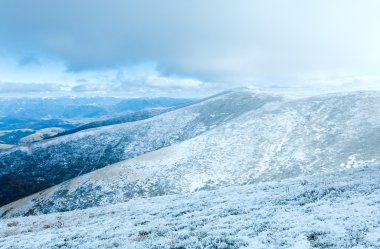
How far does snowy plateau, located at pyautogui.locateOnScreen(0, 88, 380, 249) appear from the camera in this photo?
16359mm

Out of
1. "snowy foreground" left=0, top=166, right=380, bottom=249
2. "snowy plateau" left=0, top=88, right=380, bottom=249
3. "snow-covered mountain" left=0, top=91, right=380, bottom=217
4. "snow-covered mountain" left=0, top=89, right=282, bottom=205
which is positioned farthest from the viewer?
"snow-covered mountain" left=0, top=89, right=282, bottom=205

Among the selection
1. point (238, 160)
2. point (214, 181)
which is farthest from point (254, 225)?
point (238, 160)

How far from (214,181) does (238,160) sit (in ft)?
36.4

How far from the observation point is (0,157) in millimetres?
136000

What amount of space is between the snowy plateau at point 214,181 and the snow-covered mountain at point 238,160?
0.89ft

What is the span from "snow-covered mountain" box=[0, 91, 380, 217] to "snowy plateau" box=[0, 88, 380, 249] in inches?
10.7

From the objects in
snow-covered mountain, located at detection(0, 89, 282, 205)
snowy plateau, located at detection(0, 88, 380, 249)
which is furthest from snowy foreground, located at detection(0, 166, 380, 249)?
snow-covered mountain, located at detection(0, 89, 282, 205)

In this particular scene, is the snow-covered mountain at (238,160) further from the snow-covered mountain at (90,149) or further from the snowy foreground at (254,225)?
the snow-covered mountain at (90,149)

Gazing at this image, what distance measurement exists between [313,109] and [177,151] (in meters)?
49.4

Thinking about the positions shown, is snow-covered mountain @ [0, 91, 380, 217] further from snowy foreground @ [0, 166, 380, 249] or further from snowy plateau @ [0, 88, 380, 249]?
snowy foreground @ [0, 166, 380, 249]

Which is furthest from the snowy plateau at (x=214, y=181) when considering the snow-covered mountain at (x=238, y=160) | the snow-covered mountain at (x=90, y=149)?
the snow-covered mountain at (x=90, y=149)

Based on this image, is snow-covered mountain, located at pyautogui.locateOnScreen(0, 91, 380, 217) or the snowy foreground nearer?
the snowy foreground

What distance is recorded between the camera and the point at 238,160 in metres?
73.9

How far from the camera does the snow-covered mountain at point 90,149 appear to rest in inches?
4556
